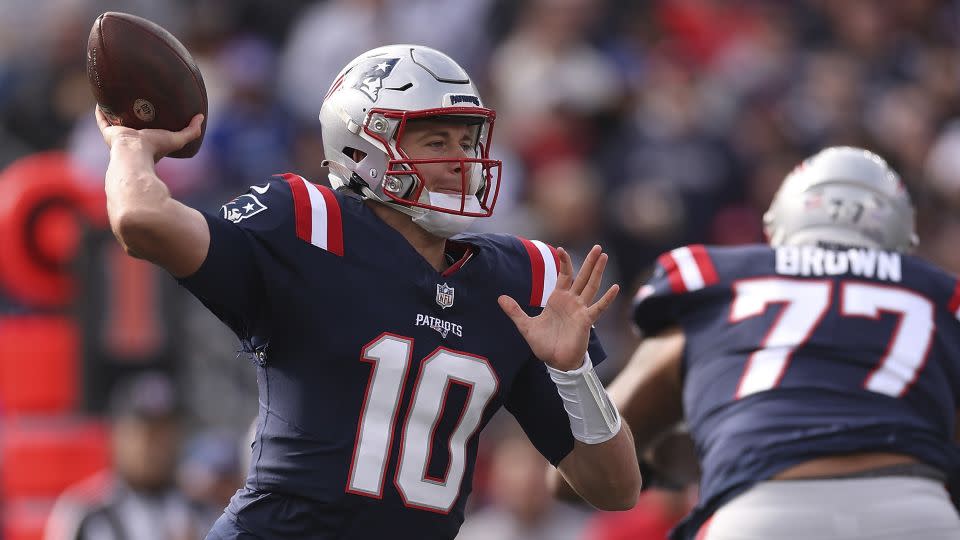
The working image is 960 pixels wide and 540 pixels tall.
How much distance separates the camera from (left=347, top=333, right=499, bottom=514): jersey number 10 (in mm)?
3213

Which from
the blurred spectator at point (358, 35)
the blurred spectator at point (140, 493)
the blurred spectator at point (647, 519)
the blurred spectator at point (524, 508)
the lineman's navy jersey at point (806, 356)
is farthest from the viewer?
the blurred spectator at point (358, 35)

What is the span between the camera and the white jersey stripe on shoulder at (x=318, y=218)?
3.24 m

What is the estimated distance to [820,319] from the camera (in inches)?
160

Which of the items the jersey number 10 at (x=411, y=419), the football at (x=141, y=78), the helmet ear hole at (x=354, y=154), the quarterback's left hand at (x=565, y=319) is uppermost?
the football at (x=141, y=78)

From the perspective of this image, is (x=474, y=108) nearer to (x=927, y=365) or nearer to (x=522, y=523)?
(x=927, y=365)

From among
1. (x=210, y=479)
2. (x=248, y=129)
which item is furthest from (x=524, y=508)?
(x=248, y=129)

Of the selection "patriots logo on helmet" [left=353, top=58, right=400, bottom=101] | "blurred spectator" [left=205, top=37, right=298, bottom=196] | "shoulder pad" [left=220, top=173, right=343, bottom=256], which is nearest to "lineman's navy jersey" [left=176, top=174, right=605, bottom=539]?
"shoulder pad" [left=220, top=173, right=343, bottom=256]

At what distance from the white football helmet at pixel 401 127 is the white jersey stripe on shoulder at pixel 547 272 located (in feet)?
0.67

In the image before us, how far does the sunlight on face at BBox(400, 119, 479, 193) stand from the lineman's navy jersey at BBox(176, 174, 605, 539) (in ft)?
0.49

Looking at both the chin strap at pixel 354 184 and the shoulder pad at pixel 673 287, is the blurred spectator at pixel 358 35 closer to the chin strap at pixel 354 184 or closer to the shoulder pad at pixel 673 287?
the shoulder pad at pixel 673 287

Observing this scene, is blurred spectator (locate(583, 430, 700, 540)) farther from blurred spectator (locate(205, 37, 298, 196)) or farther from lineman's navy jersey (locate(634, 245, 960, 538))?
blurred spectator (locate(205, 37, 298, 196))

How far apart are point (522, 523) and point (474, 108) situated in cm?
351

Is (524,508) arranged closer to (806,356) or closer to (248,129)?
(806,356)

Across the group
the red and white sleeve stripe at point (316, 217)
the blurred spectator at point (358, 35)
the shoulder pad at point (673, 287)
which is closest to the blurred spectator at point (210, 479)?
the shoulder pad at point (673, 287)
